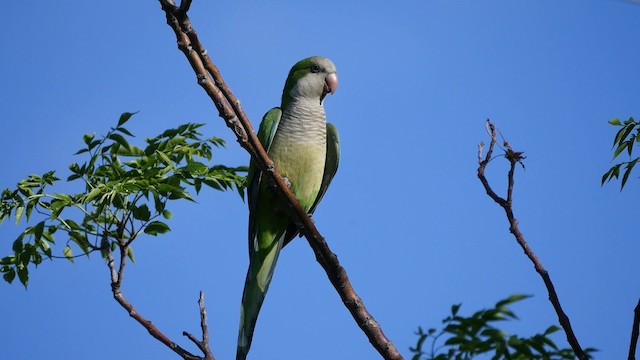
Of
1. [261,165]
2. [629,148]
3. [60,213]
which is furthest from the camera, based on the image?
[60,213]

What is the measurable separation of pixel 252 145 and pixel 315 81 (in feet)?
3.60

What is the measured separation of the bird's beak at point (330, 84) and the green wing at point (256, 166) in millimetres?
216

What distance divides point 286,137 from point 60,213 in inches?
35.5

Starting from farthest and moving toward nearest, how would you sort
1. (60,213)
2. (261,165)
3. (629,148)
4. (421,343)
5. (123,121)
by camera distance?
(123,121)
(60,213)
(629,148)
(261,165)
(421,343)

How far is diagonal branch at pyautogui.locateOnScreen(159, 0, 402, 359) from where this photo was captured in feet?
4.99

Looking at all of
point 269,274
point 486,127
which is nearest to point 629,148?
point 486,127

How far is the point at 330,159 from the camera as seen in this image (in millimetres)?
2836

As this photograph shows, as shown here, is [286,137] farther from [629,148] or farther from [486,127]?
[629,148]

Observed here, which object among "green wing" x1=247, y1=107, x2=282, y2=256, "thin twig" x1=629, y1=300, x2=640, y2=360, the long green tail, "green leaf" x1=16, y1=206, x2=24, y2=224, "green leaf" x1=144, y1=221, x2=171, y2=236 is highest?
"green wing" x1=247, y1=107, x2=282, y2=256

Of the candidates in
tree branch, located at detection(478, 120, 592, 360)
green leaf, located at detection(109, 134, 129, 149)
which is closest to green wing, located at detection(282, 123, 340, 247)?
green leaf, located at detection(109, 134, 129, 149)

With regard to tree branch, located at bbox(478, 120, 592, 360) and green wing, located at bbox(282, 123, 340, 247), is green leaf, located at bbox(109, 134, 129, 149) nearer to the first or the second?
green wing, located at bbox(282, 123, 340, 247)

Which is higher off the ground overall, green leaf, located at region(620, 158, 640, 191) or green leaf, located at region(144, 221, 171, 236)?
green leaf, located at region(620, 158, 640, 191)

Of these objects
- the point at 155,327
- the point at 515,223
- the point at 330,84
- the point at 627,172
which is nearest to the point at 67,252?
the point at 155,327

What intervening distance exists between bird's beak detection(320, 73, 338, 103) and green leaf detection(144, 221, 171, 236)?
2.68 feet
